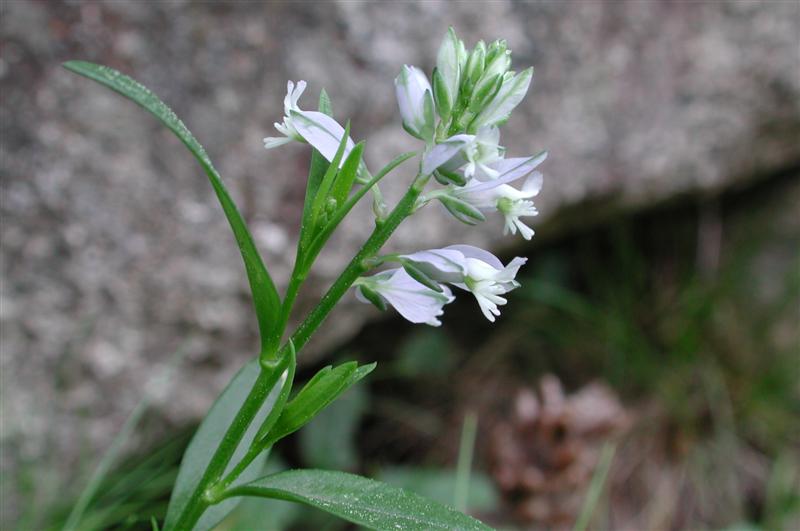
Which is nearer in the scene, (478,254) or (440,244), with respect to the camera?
(478,254)

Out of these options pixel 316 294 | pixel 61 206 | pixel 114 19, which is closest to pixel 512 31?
pixel 316 294

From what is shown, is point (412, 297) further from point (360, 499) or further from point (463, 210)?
point (360, 499)

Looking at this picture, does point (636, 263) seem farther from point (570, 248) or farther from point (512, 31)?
point (512, 31)

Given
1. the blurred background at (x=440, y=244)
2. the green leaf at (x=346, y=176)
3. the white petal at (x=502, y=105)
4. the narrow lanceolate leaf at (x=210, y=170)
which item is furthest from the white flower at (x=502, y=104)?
the blurred background at (x=440, y=244)

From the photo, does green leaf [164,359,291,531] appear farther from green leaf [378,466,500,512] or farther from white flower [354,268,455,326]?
green leaf [378,466,500,512]

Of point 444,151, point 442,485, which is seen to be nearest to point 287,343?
point 444,151

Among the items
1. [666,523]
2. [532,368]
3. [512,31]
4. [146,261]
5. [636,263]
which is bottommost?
[666,523]

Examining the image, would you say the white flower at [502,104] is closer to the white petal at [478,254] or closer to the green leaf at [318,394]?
the white petal at [478,254]

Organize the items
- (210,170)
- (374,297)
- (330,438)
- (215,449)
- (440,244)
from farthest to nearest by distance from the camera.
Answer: (330,438) → (440,244) → (215,449) → (374,297) → (210,170)
